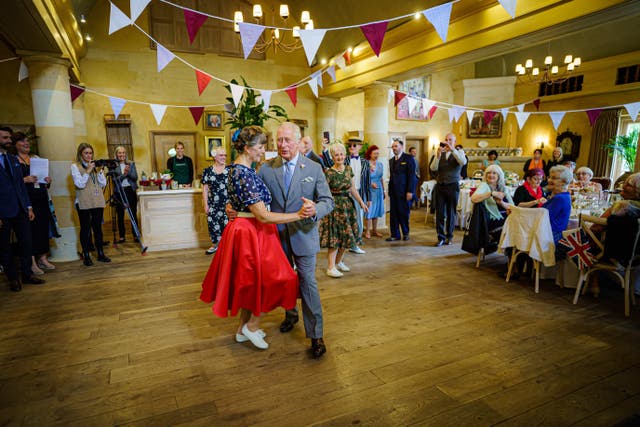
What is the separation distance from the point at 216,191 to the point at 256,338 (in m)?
2.59

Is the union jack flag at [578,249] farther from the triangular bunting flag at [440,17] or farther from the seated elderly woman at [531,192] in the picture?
the triangular bunting flag at [440,17]

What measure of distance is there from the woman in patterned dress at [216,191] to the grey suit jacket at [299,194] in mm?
2385

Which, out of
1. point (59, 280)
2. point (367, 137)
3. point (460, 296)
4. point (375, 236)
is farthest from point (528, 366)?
point (367, 137)

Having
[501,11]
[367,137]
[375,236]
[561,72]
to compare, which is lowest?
[375,236]

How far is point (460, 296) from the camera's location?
11.4 ft

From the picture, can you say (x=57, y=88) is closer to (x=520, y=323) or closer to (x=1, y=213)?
(x=1, y=213)

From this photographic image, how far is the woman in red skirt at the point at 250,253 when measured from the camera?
210 centimetres

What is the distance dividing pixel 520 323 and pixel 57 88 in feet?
20.3

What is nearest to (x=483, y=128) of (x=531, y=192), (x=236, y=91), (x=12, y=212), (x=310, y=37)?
(x=531, y=192)

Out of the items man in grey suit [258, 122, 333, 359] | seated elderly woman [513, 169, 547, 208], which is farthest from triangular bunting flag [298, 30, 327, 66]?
seated elderly woman [513, 169, 547, 208]

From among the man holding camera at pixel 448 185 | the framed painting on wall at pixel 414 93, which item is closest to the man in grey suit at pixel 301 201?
the man holding camera at pixel 448 185

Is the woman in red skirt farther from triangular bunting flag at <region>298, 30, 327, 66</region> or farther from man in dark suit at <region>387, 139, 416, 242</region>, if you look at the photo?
man in dark suit at <region>387, 139, 416, 242</region>

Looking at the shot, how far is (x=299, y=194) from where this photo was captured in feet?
7.52

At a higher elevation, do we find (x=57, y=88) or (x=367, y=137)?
(x=57, y=88)
